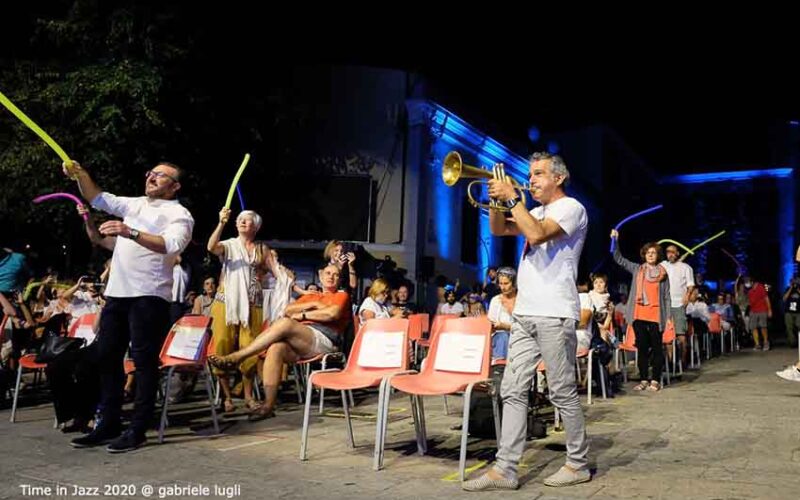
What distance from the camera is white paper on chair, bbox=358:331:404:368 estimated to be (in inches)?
217

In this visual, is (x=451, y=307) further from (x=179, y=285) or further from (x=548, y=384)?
(x=548, y=384)

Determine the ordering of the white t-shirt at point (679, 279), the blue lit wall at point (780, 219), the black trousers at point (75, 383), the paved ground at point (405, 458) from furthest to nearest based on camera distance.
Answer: the blue lit wall at point (780, 219)
the white t-shirt at point (679, 279)
the black trousers at point (75, 383)
the paved ground at point (405, 458)

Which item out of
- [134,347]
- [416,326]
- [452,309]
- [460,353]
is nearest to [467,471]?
[460,353]

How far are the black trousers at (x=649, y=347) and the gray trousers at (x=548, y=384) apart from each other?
496cm

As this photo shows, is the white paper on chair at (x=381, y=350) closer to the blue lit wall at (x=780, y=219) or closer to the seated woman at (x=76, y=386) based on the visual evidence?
the seated woman at (x=76, y=386)

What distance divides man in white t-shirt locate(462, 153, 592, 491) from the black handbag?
371 centimetres

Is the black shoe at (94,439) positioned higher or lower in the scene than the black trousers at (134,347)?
lower

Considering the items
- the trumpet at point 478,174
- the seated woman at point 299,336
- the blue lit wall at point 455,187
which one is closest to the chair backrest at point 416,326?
the seated woman at point 299,336

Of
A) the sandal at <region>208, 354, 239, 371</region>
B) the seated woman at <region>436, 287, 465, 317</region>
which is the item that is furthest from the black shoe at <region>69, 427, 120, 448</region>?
the seated woman at <region>436, 287, 465, 317</region>

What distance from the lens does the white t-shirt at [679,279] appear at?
10.5 meters

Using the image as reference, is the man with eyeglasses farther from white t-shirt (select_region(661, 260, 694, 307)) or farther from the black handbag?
white t-shirt (select_region(661, 260, 694, 307))

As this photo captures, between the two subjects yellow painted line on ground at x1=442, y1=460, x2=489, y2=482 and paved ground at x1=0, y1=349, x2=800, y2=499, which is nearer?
paved ground at x1=0, y1=349, x2=800, y2=499

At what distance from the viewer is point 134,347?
530 centimetres

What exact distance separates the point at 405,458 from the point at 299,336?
2.04m
